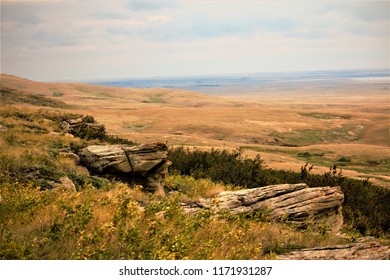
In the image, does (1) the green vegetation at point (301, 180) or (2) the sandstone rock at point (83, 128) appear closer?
(1) the green vegetation at point (301, 180)

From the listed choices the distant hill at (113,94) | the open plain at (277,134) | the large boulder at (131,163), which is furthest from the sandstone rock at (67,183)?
the distant hill at (113,94)

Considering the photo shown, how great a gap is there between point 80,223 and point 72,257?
2.72 ft

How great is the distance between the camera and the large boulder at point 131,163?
12.6m


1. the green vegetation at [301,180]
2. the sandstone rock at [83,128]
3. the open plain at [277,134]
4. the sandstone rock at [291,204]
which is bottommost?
the open plain at [277,134]

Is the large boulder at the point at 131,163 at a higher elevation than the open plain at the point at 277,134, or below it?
higher

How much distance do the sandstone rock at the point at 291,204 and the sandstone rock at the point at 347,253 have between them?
2.87 metres

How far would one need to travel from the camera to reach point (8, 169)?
10.0 metres

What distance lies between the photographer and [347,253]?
20.0 feet

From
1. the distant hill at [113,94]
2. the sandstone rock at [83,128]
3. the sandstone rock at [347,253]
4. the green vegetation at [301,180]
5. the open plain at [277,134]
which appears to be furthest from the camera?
the distant hill at [113,94]

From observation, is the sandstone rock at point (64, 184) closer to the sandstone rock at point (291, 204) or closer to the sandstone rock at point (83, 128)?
the sandstone rock at point (291, 204)

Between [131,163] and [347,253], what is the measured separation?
8.13 meters

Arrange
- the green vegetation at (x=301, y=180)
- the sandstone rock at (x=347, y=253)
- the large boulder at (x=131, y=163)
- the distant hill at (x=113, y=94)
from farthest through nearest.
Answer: the distant hill at (x=113, y=94)
the green vegetation at (x=301, y=180)
the large boulder at (x=131, y=163)
the sandstone rock at (x=347, y=253)

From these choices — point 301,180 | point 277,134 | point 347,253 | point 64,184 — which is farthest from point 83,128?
point 277,134
